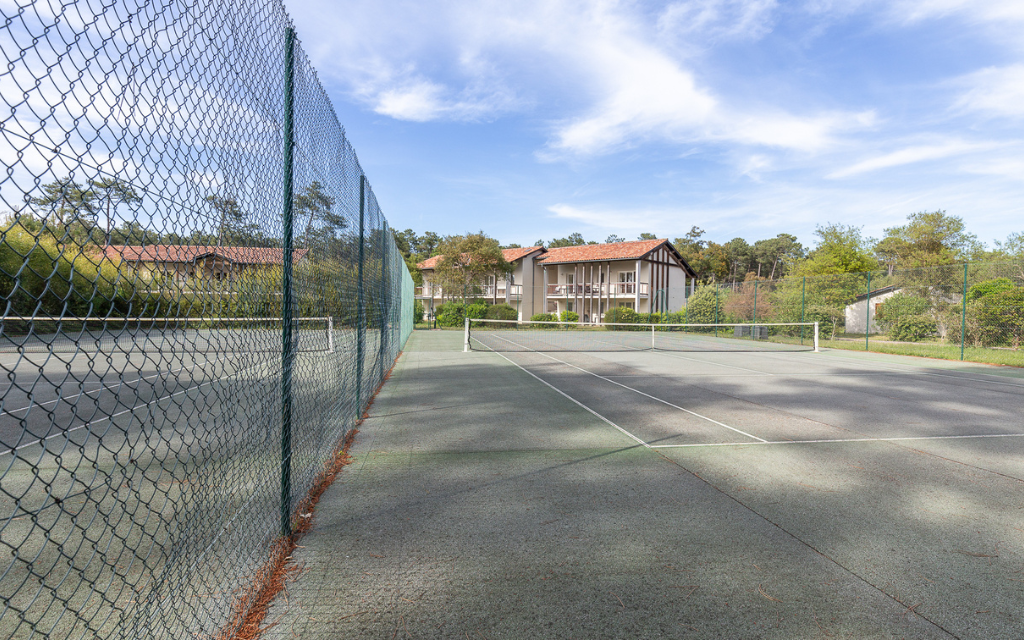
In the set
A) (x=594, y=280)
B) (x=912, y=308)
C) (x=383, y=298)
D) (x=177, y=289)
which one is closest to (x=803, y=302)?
(x=912, y=308)

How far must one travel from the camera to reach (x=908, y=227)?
4684 cm

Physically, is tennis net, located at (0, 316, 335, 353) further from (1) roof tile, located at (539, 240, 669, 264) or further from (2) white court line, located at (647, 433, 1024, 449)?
(1) roof tile, located at (539, 240, 669, 264)

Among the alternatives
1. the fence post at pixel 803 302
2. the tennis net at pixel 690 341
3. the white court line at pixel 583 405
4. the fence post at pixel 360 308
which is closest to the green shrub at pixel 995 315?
the tennis net at pixel 690 341

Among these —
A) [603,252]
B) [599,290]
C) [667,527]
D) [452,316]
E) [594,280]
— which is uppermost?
[603,252]

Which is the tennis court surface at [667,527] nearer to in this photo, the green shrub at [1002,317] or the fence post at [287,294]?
the fence post at [287,294]

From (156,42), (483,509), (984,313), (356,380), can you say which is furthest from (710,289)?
(156,42)

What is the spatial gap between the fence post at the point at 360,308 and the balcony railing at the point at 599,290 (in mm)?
38818

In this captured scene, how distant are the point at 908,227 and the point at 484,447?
53.1 m

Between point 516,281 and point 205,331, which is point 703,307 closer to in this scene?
point 516,281

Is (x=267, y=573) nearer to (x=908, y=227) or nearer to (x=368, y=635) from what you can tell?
(x=368, y=635)

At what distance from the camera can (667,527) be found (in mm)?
3848

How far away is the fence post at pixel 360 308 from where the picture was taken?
21.8 ft

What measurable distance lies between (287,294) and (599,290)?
4523 cm

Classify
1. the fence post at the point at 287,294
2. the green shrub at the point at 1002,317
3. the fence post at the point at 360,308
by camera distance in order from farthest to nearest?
1. the green shrub at the point at 1002,317
2. the fence post at the point at 360,308
3. the fence post at the point at 287,294
